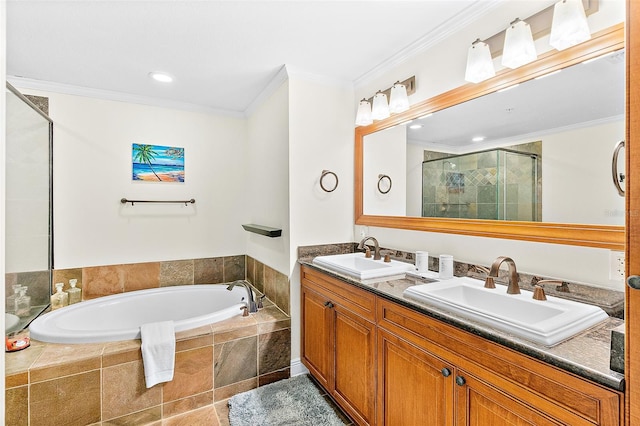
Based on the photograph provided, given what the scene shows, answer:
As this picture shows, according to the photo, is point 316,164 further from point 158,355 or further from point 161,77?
point 158,355

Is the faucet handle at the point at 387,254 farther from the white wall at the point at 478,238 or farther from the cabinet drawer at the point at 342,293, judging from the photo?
the cabinet drawer at the point at 342,293

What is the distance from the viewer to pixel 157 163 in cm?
308

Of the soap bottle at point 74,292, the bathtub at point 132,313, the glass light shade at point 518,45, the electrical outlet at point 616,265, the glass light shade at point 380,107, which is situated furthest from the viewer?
the soap bottle at point 74,292

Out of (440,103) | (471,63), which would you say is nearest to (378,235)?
(440,103)

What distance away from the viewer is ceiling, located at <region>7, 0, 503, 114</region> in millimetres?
1675

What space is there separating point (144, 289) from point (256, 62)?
2.34 metres

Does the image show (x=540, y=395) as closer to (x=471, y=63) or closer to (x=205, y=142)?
(x=471, y=63)

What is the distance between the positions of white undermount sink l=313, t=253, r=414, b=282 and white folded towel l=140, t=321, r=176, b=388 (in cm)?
107

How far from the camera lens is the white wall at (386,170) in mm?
2254

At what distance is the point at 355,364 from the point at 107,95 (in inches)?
122

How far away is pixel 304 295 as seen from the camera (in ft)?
7.73

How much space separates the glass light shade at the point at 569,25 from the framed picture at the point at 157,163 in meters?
3.07

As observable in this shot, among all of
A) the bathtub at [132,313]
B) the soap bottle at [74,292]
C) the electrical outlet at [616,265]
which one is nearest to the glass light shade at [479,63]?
the electrical outlet at [616,265]

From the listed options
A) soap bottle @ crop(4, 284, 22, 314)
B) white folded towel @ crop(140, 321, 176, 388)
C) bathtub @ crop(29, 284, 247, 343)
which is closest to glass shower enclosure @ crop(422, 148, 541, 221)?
bathtub @ crop(29, 284, 247, 343)
